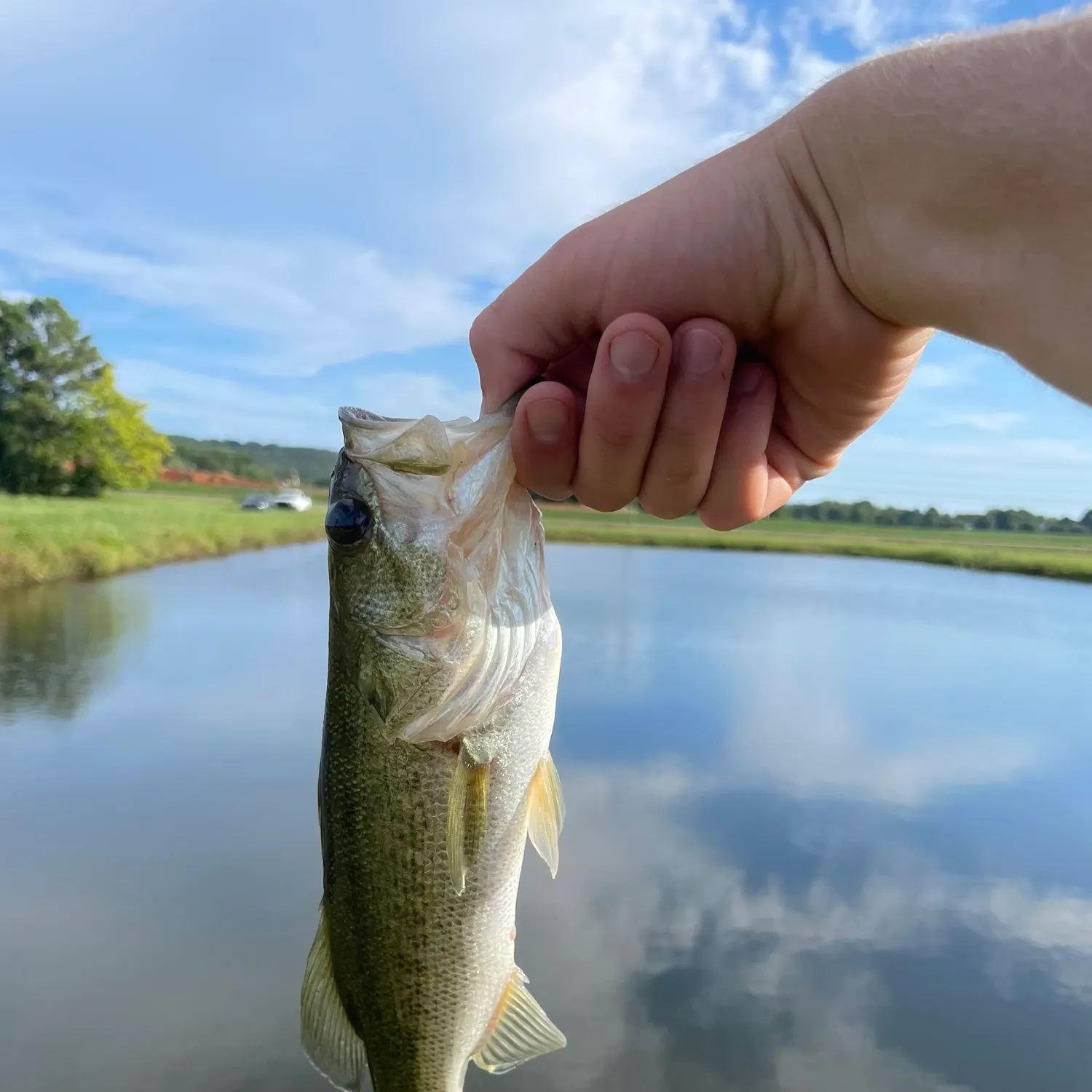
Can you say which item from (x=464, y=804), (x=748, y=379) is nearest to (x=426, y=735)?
(x=464, y=804)

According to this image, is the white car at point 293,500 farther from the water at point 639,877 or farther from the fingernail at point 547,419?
the fingernail at point 547,419

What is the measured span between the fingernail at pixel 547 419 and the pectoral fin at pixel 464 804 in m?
0.66

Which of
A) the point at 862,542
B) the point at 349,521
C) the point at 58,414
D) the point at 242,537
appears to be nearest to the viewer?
the point at 349,521

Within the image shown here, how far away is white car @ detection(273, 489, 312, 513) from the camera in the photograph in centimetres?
4330

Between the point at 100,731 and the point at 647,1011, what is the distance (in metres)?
5.96

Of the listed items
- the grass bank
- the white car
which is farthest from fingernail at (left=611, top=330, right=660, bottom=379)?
the white car

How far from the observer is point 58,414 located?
34.4 meters

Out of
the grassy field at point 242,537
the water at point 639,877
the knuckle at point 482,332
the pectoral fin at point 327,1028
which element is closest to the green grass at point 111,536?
the grassy field at point 242,537

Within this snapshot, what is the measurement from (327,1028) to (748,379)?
1.75 metres

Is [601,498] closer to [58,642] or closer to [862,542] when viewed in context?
[58,642]

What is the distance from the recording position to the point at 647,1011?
15.3 feet

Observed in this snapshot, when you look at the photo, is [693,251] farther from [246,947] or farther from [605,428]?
[246,947]

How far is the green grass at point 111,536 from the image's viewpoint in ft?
46.6

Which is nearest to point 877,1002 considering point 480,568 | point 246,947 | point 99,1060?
point 246,947
